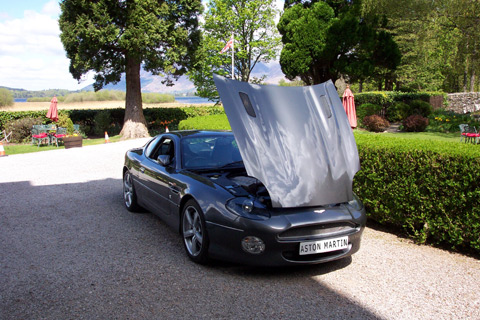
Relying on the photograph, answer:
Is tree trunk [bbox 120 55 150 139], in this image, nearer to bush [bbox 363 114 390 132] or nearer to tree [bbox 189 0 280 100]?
bush [bbox 363 114 390 132]

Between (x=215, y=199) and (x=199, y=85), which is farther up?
(x=199, y=85)

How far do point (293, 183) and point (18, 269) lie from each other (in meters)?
2.97

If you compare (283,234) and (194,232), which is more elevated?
(283,234)

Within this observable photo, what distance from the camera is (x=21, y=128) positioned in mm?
20000

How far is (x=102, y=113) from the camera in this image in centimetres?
2303

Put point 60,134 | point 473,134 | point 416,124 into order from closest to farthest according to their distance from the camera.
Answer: point 473,134
point 60,134
point 416,124

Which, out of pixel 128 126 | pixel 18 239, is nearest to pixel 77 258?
pixel 18 239

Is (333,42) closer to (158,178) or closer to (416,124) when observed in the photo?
(416,124)

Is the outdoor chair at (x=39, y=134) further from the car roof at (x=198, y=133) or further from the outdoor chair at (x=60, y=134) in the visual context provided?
the car roof at (x=198, y=133)

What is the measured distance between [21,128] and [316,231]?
817 inches

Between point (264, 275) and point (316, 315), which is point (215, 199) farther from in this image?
point (316, 315)

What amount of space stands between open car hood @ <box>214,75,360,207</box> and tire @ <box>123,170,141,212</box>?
9.23 feet

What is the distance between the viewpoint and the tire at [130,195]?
5902 mm

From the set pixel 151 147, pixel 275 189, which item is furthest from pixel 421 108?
pixel 275 189
